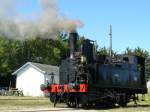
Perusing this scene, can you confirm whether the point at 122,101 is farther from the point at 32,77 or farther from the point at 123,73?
the point at 32,77

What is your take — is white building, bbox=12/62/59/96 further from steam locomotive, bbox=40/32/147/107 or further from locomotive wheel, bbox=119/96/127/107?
steam locomotive, bbox=40/32/147/107

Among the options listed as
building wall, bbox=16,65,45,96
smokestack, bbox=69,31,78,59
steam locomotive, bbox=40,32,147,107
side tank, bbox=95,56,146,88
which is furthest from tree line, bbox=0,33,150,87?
smokestack, bbox=69,31,78,59

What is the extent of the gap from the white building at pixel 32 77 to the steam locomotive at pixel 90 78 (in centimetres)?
3065

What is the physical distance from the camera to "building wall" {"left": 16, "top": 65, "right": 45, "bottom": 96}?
6412cm

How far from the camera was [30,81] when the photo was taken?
215 ft

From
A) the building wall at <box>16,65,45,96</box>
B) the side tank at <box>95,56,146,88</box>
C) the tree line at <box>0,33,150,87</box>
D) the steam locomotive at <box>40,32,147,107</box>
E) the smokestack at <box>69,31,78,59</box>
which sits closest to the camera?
the smokestack at <box>69,31,78,59</box>

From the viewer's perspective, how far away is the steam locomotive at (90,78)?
95.5 ft

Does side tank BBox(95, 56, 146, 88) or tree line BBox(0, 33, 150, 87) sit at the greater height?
tree line BBox(0, 33, 150, 87)

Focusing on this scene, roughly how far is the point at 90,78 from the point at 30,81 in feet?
121

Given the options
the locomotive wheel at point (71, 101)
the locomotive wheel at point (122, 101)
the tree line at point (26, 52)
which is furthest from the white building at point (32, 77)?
the locomotive wheel at point (71, 101)

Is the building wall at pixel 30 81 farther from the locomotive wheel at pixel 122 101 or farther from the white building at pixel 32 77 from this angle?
the locomotive wheel at pixel 122 101

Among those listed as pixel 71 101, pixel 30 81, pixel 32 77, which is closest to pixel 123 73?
pixel 71 101

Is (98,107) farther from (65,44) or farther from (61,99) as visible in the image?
(65,44)

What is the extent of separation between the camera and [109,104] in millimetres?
32031
